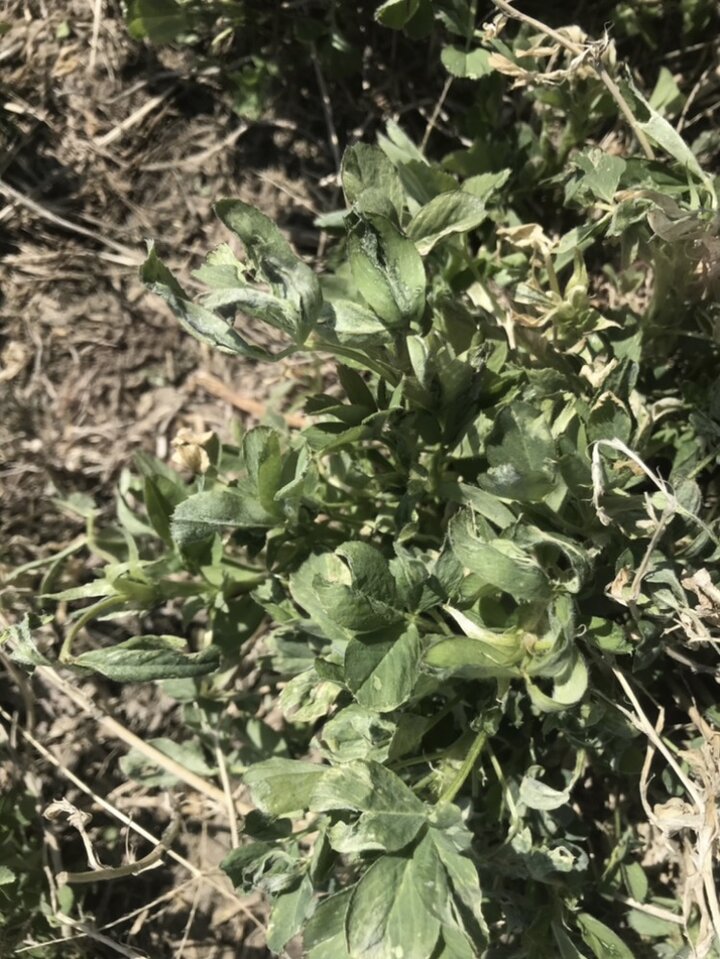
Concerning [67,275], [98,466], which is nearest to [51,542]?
[98,466]

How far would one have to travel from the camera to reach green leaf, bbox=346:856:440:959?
130 cm

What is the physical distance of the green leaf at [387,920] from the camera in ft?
4.27

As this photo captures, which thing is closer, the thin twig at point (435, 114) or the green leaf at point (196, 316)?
the green leaf at point (196, 316)

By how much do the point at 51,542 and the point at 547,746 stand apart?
136 centimetres

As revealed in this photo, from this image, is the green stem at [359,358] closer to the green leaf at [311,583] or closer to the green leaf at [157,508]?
the green leaf at [311,583]

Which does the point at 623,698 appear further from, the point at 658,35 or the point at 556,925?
the point at 658,35

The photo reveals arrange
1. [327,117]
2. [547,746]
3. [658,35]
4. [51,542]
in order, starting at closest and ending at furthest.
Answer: [547,746] < [658,35] < [327,117] < [51,542]

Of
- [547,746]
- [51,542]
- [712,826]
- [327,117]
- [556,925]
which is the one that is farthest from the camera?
[51,542]

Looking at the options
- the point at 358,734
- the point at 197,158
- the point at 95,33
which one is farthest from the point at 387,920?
the point at 95,33

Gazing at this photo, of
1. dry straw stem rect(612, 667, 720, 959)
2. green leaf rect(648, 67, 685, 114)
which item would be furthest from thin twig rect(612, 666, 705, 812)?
green leaf rect(648, 67, 685, 114)

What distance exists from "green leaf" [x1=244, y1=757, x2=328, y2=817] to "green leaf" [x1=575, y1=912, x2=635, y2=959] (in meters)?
0.55

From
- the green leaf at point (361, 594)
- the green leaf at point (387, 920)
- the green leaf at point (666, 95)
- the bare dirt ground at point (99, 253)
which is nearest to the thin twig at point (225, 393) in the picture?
the bare dirt ground at point (99, 253)

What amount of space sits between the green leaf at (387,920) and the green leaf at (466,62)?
150 centimetres

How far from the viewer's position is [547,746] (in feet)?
5.63
